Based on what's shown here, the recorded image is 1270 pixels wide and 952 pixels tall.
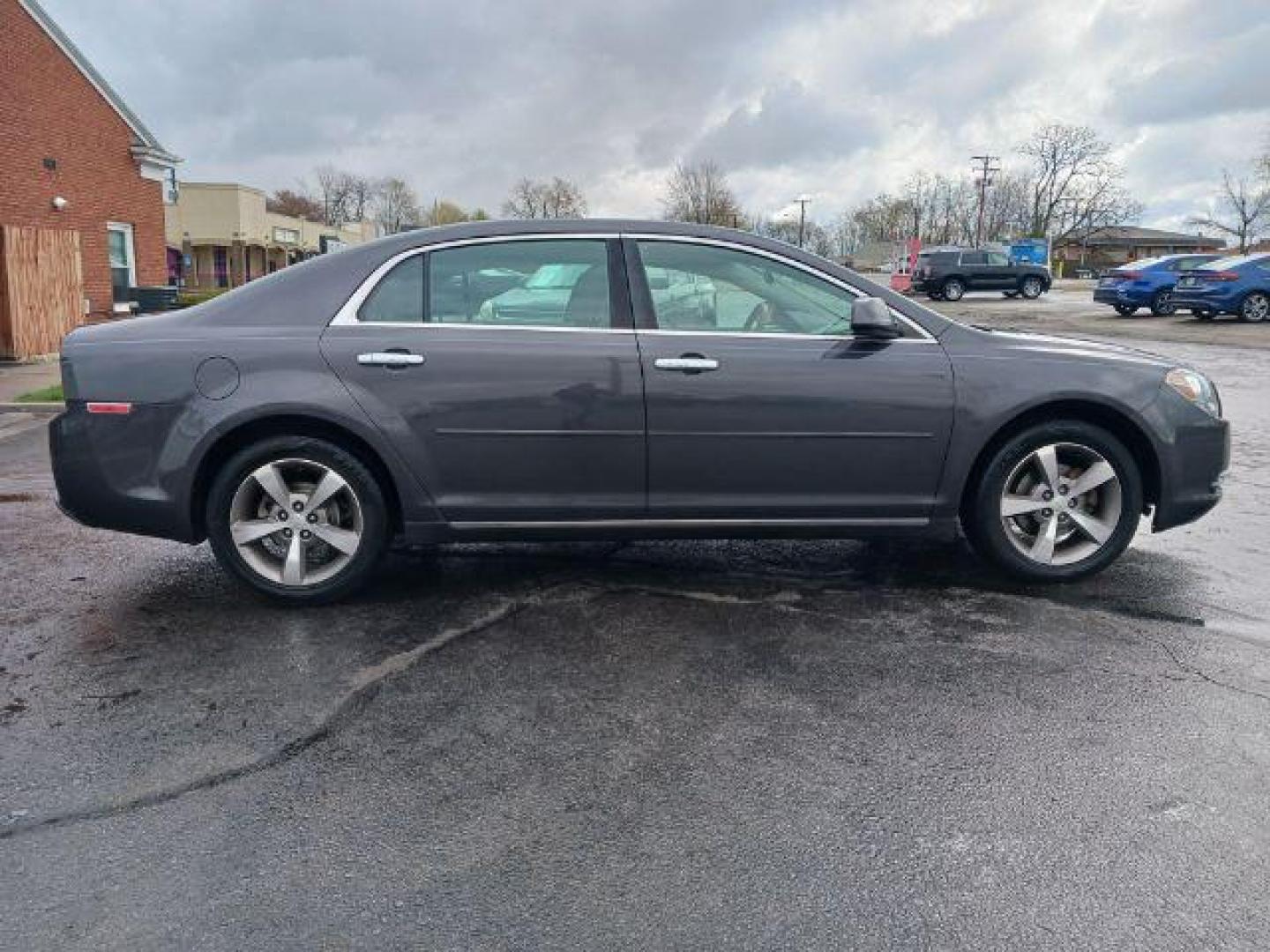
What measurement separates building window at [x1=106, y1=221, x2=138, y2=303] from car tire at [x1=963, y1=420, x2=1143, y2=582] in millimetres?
19390

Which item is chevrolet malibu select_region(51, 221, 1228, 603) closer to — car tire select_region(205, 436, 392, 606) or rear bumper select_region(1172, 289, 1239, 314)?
car tire select_region(205, 436, 392, 606)

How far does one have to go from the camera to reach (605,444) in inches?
163

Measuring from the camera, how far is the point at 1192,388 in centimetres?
445

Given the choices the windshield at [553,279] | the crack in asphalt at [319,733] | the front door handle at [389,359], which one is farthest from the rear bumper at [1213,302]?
the front door handle at [389,359]

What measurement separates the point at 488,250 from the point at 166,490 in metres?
1.73

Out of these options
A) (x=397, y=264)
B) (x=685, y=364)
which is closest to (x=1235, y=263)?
(x=685, y=364)

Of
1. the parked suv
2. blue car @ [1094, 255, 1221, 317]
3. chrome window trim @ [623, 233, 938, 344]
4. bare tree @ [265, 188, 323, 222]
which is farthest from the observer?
bare tree @ [265, 188, 323, 222]

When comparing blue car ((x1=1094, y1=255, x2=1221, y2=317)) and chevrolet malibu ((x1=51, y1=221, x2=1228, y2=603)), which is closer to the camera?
chevrolet malibu ((x1=51, y1=221, x2=1228, y2=603))

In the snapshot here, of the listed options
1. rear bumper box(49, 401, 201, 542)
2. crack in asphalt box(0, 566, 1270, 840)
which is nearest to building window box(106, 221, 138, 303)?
rear bumper box(49, 401, 201, 542)

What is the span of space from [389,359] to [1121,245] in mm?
121122

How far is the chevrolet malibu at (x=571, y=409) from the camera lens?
4.05 meters

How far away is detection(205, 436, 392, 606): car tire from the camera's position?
4.10m

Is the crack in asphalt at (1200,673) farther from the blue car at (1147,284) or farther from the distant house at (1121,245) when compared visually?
the distant house at (1121,245)

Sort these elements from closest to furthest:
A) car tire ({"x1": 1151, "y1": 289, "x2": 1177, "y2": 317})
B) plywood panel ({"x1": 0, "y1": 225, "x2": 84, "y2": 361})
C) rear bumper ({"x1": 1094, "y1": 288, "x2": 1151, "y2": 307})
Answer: plywood panel ({"x1": 0, "y1": 225, "x2": 84, "y2": 361}) → car tire ({"x1": 1151, "y1": 289, "x2": 1177, "y2": 317}) → rear bumper ({"x1": 1094, "y1": 288, "x2": 1151, "y2": 307})
